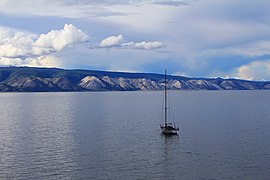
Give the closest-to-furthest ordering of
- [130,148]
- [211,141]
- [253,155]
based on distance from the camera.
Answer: [253,155], [130,148], [211,141]

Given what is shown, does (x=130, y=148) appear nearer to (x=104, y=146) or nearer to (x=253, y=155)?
(x=104, y=146)

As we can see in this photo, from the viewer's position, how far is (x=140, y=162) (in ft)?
209

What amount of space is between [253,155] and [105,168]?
90.9ft

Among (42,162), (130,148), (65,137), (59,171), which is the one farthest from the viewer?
(65,137)

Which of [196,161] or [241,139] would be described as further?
[241,139]

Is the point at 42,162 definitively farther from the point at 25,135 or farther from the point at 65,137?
the point at 25,135

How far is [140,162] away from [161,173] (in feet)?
20.7

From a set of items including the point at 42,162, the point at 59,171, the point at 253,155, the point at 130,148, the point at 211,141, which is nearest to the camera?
the point at 59,171

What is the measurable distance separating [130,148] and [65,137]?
21.6 meters

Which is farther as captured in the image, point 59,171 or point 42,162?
point 42,162

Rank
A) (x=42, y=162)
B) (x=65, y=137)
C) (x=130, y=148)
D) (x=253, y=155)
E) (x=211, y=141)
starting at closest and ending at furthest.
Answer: (x=42, y=162) < (x=253, y=155) < (x=130, y=148) < (x=211, y=141) < (x=65, y=137)

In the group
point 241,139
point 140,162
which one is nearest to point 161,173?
point 140,162

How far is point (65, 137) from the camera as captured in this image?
89688mm

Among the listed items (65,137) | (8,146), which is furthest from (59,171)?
(65,137)
